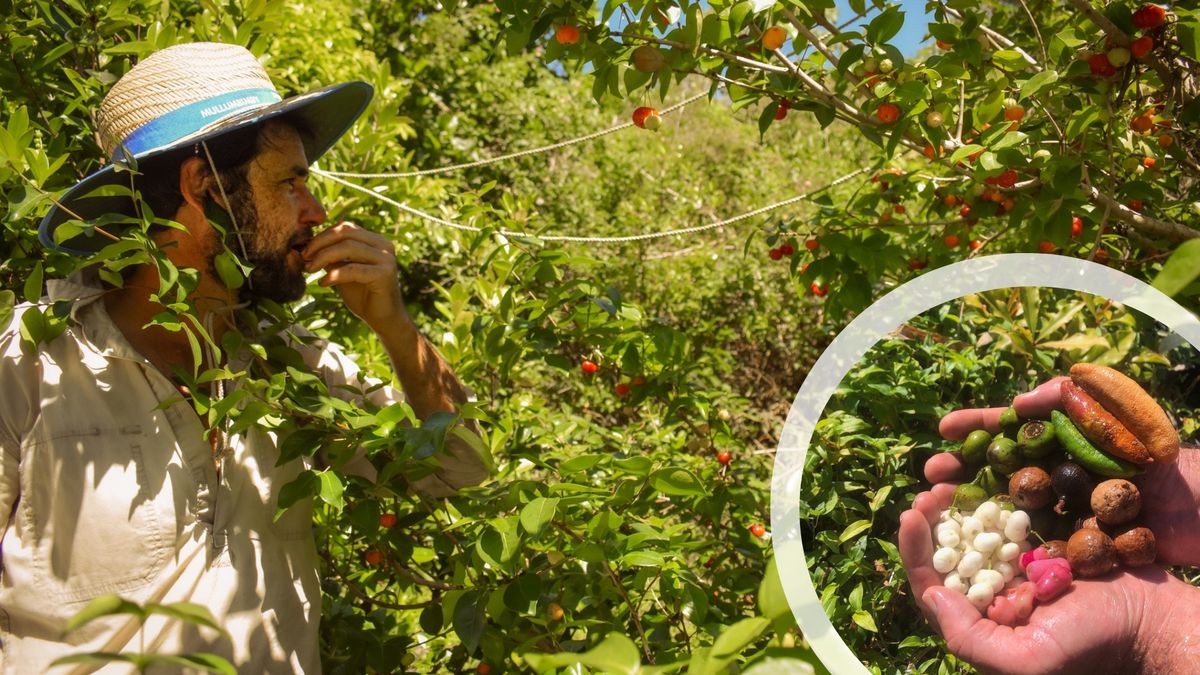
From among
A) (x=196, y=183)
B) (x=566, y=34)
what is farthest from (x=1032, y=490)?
(x=196, y=183)

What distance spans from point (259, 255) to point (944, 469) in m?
1.14

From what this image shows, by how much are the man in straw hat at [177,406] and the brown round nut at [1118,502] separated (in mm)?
1079

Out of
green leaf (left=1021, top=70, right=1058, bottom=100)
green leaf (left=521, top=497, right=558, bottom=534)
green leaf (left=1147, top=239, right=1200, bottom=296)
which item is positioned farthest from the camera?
green leaf (left=1021, top=70, right=1058, bottom=100)

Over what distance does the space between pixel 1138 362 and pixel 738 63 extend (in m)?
1.01

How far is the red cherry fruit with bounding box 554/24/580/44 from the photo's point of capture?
1.51m

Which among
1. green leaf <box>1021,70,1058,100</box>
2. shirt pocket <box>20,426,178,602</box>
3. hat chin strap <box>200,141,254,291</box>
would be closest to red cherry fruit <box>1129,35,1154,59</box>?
green leaf <box>1021,70,1058,100</box>

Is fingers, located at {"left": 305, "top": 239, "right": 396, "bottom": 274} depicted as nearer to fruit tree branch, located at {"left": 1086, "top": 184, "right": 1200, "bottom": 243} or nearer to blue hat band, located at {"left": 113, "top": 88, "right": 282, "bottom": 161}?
blue hat band, located at {"left": 113, "top": 88, "right": 282, "bottom": 161}

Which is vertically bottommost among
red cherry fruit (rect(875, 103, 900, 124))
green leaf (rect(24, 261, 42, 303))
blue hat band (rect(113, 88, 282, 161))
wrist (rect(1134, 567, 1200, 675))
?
wrist (rect(1134, 567, 1200, 675))

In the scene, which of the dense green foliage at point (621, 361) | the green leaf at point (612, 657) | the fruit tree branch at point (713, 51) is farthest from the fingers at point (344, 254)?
the green leaf at point (612, 657)

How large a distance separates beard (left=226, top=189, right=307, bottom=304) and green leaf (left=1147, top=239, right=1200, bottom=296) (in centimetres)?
125

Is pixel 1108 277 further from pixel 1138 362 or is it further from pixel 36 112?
pixel 36 112

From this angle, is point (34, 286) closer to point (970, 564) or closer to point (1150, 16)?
point (970, 564)

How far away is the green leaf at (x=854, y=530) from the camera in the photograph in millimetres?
801

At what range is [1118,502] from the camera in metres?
0.68
